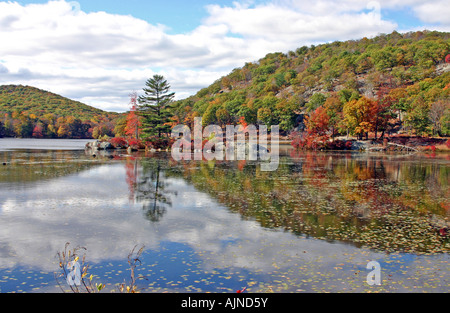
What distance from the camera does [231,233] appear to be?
13281 mm

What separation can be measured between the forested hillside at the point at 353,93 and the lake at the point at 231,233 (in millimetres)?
48036

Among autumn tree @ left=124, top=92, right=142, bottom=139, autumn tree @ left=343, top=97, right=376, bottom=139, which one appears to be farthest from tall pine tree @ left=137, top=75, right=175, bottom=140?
autumn tree @ left=343, top=97, right=376, bottom=139

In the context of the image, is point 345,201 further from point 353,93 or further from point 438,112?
point 353,93

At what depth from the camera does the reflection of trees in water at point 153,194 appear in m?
16.6

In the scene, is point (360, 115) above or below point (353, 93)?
below

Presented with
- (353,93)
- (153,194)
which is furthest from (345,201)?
(353,93)

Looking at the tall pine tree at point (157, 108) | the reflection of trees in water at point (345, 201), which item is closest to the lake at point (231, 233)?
the reflection of trees in water at point (345, 201)

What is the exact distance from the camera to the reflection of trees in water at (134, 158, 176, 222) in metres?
16.6

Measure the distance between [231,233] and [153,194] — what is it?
352 inches

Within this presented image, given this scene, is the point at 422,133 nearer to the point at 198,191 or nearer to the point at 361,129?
the point at 361,129

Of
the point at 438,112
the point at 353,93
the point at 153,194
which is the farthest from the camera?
the point at 353,93

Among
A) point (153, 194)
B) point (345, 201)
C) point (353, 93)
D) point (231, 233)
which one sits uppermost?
point (353, 93)

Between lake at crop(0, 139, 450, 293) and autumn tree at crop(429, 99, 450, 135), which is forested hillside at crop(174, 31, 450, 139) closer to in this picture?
autumn tree at crop(429, 99, 450, 135)
